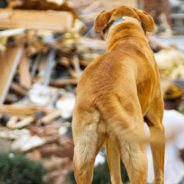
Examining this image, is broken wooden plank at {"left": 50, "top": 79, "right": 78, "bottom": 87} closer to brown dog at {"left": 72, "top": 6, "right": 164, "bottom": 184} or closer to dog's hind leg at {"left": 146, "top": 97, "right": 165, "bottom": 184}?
dog's hind leg at {"left": 146, "top": 97, "right": 165, "bottom": 184}

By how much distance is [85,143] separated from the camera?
4840 millimetres

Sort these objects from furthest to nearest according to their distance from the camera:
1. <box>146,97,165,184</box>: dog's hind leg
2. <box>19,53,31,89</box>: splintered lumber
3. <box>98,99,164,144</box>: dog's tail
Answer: <box>19,53,31,89</box>: splintered lumber < <box>146,97,165,184</box>: dog's hind leg < <box>98,99,164,144</box>: dog's tail

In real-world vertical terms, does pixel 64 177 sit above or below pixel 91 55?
above

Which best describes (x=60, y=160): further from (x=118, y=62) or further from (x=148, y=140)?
(x=148, y=140)

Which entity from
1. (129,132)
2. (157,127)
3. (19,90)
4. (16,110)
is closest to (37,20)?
(19,90)

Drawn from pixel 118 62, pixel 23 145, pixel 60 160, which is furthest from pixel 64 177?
pixel 118 62

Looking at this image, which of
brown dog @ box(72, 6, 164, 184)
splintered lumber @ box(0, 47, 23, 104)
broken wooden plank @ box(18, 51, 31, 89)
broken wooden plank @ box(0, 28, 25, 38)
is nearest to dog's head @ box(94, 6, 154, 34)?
brown dog @ box(72, 6, 164, 184)

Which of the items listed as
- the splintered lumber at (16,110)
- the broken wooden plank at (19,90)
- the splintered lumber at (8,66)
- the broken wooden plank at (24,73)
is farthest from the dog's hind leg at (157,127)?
the broken wooden plank at (24,73)

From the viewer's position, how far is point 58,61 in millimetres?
12195

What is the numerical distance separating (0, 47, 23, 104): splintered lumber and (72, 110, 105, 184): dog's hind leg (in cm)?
629

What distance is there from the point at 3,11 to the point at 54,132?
310cm

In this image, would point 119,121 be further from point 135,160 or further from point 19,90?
point 19,90

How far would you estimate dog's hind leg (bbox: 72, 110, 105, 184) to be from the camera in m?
4.80

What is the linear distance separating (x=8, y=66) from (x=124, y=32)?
19.2ft
